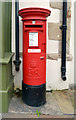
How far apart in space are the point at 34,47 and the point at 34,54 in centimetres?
14

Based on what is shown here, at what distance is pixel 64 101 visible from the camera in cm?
317

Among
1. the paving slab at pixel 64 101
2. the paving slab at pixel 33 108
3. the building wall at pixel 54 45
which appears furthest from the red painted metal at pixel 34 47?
the building wall at pixel 54 45

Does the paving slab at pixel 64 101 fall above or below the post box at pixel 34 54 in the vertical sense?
below

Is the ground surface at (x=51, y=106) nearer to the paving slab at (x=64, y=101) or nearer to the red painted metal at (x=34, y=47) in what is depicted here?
the paving slab at (x=64, y=101)

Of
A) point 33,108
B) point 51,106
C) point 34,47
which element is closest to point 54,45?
point 34,47

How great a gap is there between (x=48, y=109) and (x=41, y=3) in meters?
2.51

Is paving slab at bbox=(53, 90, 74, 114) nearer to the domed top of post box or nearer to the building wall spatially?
the building wall

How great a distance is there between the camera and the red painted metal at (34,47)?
2.63 meters

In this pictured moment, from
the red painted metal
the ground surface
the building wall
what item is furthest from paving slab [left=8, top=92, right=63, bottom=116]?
the building wall

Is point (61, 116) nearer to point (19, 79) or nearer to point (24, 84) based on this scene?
point (24, 84)

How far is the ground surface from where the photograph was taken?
8.77ft

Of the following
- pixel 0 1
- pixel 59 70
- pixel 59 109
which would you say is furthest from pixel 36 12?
pixel 59 109

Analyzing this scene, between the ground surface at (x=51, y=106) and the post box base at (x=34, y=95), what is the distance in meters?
0.10

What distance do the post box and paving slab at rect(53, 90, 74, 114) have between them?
0.43 metres
